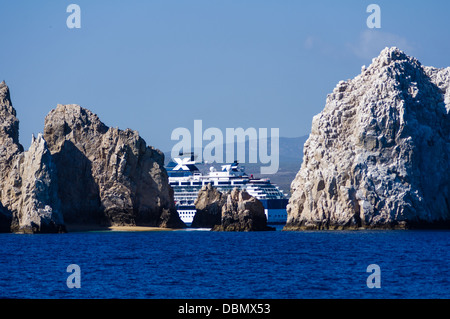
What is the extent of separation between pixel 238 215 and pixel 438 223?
26.8 metres

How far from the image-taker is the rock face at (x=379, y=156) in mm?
91000

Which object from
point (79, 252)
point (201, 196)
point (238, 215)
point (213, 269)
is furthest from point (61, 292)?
point (201, 196)

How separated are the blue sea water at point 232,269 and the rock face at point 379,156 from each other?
56.5ft

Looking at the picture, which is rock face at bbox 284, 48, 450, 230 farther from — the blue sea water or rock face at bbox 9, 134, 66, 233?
rock face at bbox 9, 134, 66, 233

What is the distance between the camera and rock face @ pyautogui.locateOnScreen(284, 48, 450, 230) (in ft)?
299

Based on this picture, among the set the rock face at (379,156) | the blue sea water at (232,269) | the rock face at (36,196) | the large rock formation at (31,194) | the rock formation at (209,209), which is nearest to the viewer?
the blue sea water at (232,269)

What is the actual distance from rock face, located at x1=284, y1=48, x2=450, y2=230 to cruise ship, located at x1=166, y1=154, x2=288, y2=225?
195 feet

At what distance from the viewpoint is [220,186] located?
168 meters
